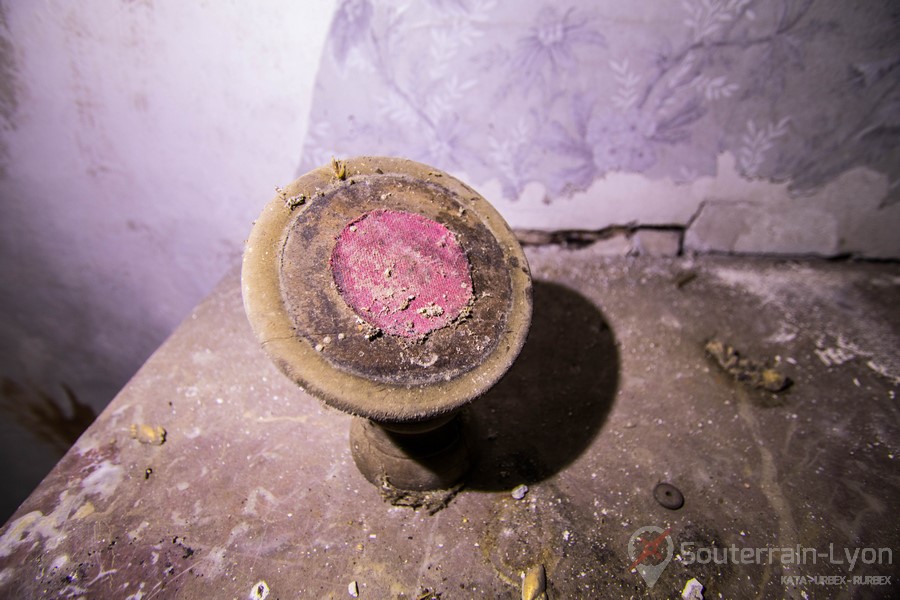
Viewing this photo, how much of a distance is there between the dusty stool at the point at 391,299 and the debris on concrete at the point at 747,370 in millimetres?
1416

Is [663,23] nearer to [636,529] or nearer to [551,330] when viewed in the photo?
[551,330]

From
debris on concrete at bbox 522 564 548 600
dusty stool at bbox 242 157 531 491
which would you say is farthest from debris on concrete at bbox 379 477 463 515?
debris on concrete at bbox 522 564 548 600

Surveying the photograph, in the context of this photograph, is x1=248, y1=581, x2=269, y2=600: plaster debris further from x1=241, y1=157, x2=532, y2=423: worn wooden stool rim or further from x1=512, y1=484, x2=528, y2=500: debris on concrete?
x1=512, y1=484, x2=528, y2=500: debris on concrete

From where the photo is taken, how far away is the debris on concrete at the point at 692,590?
1.47 meters

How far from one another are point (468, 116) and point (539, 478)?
1884mm

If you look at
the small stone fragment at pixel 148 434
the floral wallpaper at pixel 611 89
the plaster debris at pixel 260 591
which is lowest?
the plaster debris at pixel 260 591

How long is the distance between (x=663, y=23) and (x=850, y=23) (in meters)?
0.96

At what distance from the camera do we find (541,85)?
2.35m

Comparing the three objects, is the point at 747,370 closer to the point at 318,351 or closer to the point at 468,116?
the point at 468,116

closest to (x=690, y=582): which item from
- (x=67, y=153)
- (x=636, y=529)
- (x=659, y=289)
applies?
(x=636, y=529)

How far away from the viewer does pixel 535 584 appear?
1.46m

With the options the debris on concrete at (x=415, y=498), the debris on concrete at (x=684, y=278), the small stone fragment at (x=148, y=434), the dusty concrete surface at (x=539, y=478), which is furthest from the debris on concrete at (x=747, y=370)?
the small stone fragment at (x=148, y=434)

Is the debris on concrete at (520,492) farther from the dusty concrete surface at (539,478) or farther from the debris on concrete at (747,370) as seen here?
the debris on concrete at (747,370)

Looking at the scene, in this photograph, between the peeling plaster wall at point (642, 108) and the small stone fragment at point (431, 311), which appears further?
the peeling plaster wall at point (642, 108)
